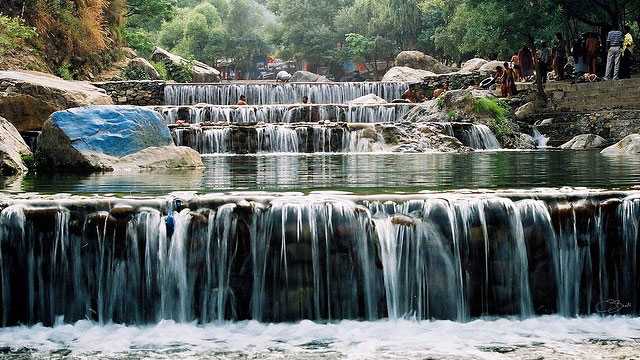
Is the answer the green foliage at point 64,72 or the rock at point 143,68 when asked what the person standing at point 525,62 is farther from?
the green foliage at point 64,72

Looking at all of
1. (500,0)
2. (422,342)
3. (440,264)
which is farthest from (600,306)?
(500,0)

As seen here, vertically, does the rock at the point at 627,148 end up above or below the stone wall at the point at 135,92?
below

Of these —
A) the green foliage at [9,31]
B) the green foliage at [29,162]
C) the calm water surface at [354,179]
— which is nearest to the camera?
the calm water surface at [354,179]

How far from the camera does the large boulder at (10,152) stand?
12859 mm

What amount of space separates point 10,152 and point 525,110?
16.1 m

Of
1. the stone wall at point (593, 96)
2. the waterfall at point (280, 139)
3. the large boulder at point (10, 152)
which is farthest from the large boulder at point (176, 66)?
the large boulder at point (10, 152)

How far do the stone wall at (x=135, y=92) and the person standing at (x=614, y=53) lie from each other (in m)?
15.5

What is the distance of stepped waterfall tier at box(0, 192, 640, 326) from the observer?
23.0 ft

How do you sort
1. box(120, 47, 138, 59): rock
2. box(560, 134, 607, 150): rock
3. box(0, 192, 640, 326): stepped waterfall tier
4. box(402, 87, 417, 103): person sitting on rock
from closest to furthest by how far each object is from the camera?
box(0, 192, 640, 326): stepped waterfall tier
box(560, 134, 607, 150): rock
box(402, 87, 417, 103): person sitting on rock
box(120, 47, 138, 59): rock

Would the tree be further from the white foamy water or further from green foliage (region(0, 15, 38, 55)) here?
the white foamy water

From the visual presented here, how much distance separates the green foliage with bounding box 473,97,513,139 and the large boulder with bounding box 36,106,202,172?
36.2ft

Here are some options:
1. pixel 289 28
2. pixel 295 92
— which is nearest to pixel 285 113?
pixel 295 92

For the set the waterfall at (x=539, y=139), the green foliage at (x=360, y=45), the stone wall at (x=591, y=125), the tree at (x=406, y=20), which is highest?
the tree at (x=406, y=20)

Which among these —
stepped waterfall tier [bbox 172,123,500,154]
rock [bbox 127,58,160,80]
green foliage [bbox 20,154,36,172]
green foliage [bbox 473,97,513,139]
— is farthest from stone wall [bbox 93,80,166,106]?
green foliage [bbox 20,154,36,172]
